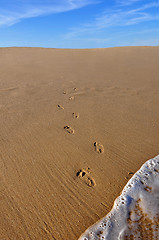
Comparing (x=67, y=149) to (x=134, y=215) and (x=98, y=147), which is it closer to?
(x=98, y=147)

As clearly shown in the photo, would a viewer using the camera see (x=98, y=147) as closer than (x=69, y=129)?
Yes

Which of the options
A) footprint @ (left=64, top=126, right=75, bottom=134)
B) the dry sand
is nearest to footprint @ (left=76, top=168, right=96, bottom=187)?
the dry sand

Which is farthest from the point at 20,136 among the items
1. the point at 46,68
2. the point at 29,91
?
the point at 46,68

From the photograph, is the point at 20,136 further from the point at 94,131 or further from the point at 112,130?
the point at 112,130

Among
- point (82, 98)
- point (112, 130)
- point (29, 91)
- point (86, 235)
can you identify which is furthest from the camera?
point (29, 91)

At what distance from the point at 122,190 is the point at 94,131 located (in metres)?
1.08

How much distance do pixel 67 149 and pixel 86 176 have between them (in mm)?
505

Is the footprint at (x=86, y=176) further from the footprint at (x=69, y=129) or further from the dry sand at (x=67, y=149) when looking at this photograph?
the footprint at (x=69, y=129)

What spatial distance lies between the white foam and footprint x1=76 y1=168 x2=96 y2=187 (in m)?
0.30

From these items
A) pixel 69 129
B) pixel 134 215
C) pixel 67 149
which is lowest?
pixel 134 215

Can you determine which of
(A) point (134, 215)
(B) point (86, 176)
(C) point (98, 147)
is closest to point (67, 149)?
(C) point (98, 147)

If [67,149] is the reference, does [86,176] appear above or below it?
below

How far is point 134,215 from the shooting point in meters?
1.58

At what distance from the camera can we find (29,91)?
4.18 meters
